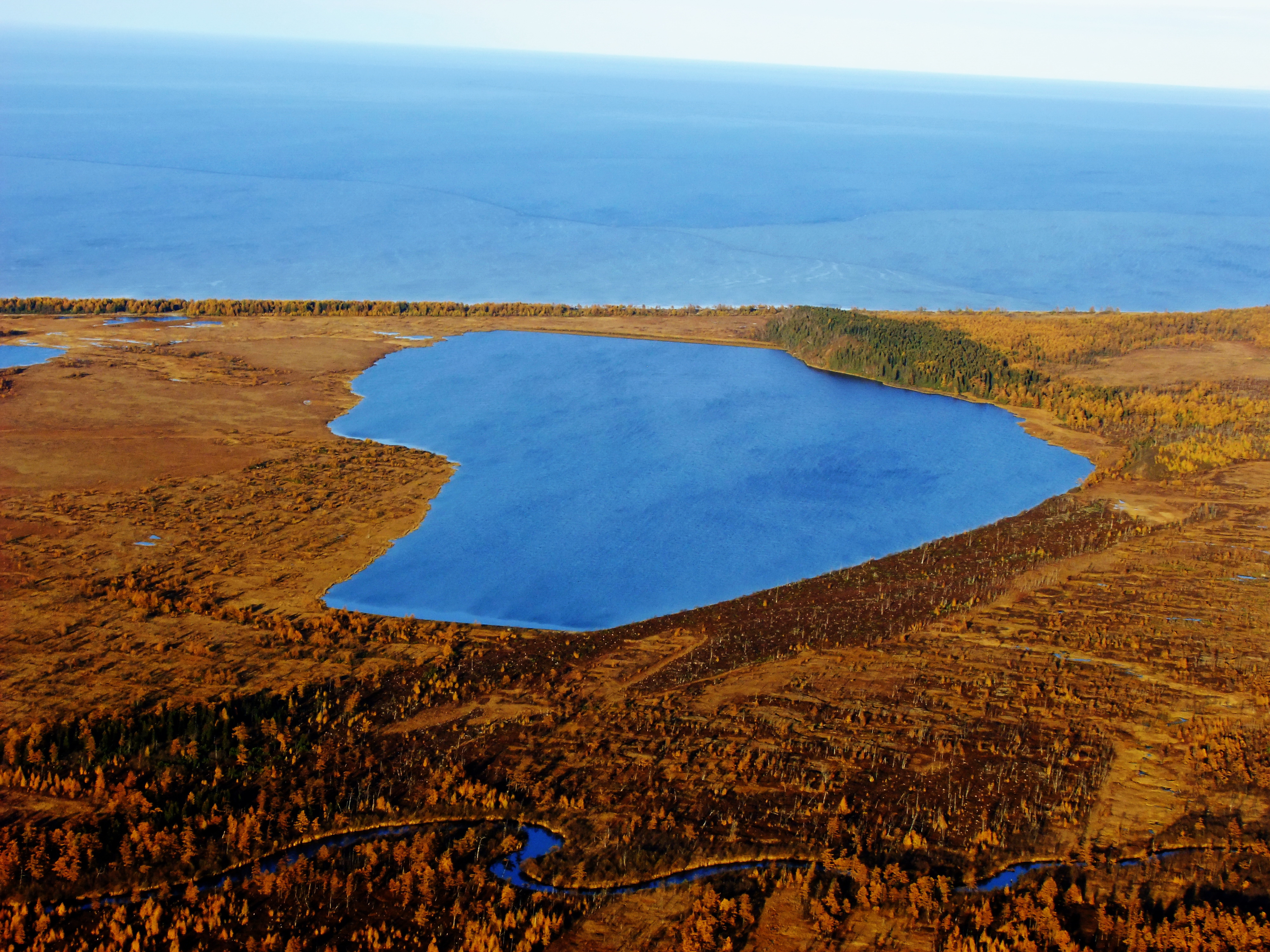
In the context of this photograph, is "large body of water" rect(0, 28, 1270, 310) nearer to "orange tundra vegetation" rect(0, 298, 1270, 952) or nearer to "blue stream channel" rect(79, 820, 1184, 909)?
"orange tundra vegetation" rect(0, 298, 1270, 952)

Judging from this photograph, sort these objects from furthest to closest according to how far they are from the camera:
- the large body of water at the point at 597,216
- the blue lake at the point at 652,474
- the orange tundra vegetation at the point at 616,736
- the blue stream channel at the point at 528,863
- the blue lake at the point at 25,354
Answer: the large body of water at the point at 597,216 < the blue lake at the point at 25,354 < the blue lake at the point at 652,474 < the blue stream channel at the point at 528,863 < the orange tundra vegetation at the point at 616,736

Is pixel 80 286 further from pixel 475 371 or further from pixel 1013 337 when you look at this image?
pixel 1013 337

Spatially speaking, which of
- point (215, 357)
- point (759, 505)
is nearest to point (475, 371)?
point (215, 357)

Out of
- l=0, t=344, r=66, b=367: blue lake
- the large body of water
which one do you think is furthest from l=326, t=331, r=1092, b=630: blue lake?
the large body of water

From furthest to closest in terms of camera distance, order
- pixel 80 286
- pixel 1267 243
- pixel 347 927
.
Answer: pixel 1267 243, pixel 80 286, pixel 347 927

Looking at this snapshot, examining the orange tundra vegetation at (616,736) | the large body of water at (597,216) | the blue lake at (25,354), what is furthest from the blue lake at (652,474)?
the large body of water at (597,216)

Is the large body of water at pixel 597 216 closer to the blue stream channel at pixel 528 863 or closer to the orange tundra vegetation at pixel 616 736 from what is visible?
the orange tundra vegetation at pixel 616 736
